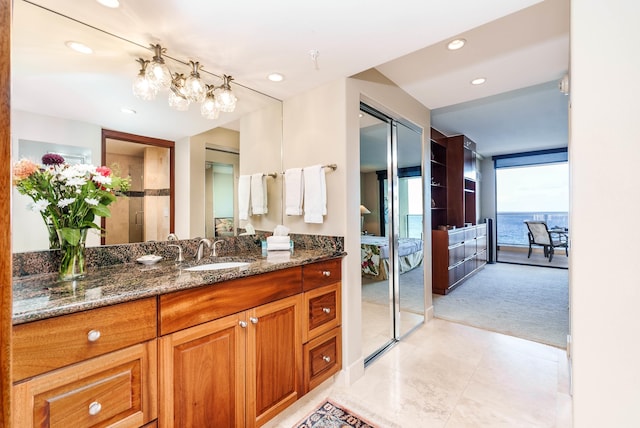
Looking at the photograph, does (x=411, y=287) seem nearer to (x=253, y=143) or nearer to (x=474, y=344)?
(x=474, y=344)

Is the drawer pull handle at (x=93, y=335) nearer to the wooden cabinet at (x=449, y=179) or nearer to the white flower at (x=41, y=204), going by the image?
the white flower at (x=41, y=204)

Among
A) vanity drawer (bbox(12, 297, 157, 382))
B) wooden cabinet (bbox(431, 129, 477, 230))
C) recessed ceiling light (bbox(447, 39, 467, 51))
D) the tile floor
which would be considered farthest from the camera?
wooden cabinet (bbox(431, 129, 477, 230))

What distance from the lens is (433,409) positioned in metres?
1.75

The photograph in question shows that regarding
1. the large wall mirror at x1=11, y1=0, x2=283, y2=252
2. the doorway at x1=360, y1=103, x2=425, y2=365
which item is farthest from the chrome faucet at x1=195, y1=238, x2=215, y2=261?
the doorway at x1=360, y1=103, x2=425, y2=365

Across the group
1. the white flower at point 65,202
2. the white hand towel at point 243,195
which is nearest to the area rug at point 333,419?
the white hand towel at point 243,195

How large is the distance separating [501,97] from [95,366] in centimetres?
430

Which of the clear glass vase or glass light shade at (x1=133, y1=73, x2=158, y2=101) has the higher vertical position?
glass light shade at (x1=133, y1=73, x2=158, y2=101)

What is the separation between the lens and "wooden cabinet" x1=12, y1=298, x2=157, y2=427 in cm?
82

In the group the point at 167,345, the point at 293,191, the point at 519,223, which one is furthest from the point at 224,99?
the point at 519,223

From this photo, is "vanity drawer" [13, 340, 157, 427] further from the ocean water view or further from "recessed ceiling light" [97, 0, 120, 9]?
the ocean water view

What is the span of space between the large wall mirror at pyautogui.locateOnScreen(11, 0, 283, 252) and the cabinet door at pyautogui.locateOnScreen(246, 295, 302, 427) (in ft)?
2.71

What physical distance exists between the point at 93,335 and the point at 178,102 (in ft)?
4.67

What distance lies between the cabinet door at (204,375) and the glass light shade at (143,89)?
54.1 inches


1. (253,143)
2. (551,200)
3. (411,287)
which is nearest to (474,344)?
(411,287)
